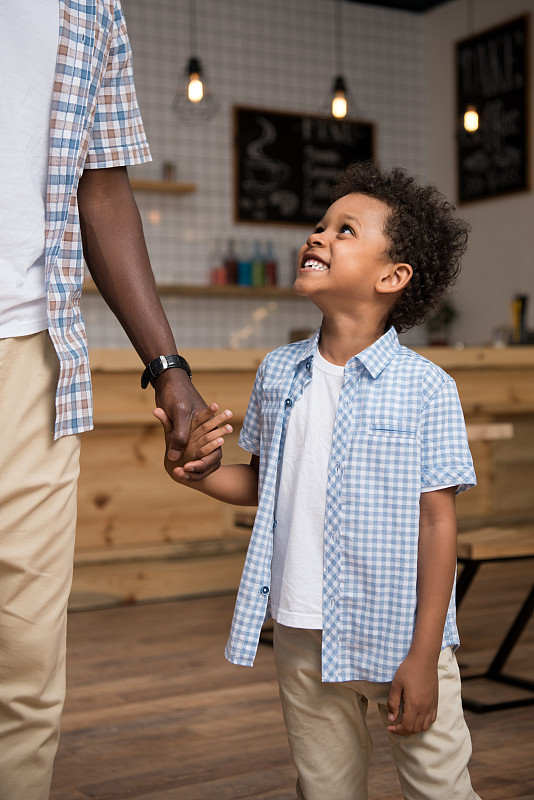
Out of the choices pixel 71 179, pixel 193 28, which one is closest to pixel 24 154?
pixel 71 179

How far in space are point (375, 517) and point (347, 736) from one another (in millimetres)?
293

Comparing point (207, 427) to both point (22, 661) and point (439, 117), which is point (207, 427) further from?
point (439, 117)

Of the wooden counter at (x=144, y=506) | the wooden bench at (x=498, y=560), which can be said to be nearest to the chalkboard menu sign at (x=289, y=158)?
the wooden counter at (x=144, y=506)

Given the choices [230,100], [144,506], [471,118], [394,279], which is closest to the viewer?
[394,279]

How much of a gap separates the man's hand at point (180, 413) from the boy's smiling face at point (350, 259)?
20 centimetres

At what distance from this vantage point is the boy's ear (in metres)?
1.39

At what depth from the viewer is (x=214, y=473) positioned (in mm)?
1410

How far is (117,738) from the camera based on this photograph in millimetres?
2307

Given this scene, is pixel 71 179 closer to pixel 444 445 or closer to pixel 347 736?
pixel 444 445

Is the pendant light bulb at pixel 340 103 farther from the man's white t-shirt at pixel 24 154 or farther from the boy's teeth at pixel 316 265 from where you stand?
the man's white t-shirt at pixel 24 154

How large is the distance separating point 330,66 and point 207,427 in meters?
5.96

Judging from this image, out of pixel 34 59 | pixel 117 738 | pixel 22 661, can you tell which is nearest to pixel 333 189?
pixel 34 59

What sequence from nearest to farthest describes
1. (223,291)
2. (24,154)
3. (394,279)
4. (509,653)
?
(24,154) < (394,279) < (509,653) < (223,291)

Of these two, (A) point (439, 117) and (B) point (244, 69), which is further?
(A) point (439, 117)
